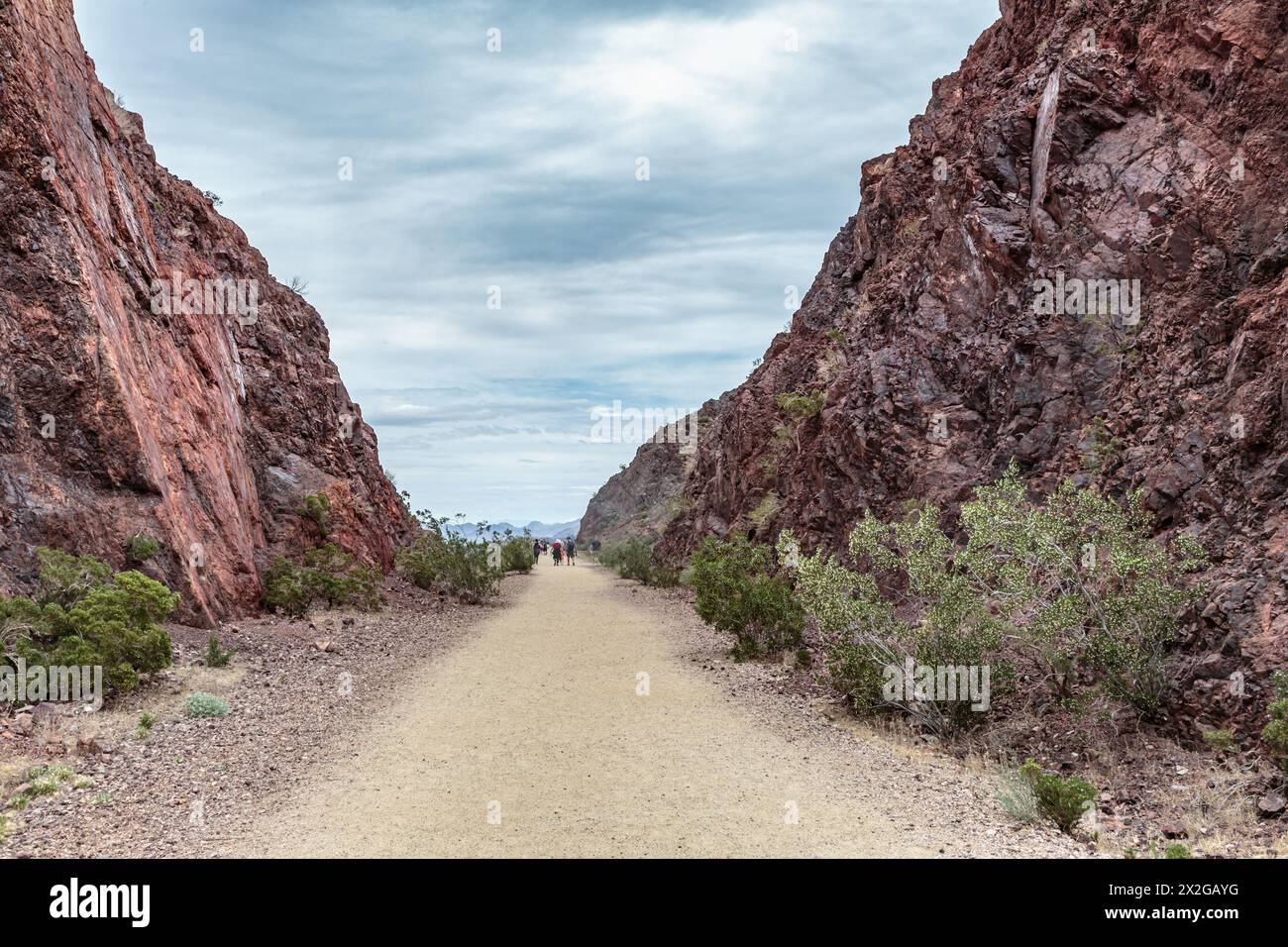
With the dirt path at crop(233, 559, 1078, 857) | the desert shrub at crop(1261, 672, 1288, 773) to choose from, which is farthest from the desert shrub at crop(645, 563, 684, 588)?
the desert shrub at crop(1261, 672, 1288, 773)

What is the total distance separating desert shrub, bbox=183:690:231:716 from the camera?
1015cm

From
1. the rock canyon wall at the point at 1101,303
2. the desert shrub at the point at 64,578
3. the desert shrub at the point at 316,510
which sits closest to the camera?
the rock canyon wall at the point at 1101,303

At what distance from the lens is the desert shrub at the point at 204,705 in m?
10.1

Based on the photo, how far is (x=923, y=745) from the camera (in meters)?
9.40

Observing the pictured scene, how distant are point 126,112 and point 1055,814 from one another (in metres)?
23.9

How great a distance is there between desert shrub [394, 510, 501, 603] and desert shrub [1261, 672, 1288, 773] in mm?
20756

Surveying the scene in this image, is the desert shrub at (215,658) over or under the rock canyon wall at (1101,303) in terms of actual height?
under

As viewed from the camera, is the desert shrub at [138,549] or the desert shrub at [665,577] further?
the desert shrub at [665,577]

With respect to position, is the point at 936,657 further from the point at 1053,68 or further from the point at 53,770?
the point at 1053,68

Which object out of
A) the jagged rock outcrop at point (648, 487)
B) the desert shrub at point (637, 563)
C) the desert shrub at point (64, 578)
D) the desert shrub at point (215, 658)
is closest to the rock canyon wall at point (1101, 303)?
the desert shrub at point (215, 658)

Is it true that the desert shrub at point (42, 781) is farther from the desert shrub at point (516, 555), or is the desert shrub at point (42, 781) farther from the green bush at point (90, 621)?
the desert shrub at point (516, 555)

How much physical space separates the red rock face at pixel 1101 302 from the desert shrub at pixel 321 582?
34.9ft

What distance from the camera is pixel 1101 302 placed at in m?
14.0

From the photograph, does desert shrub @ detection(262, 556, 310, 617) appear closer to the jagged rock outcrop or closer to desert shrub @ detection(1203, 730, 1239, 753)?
desert shrub @ detection(1203, 730, 1239, 753)
